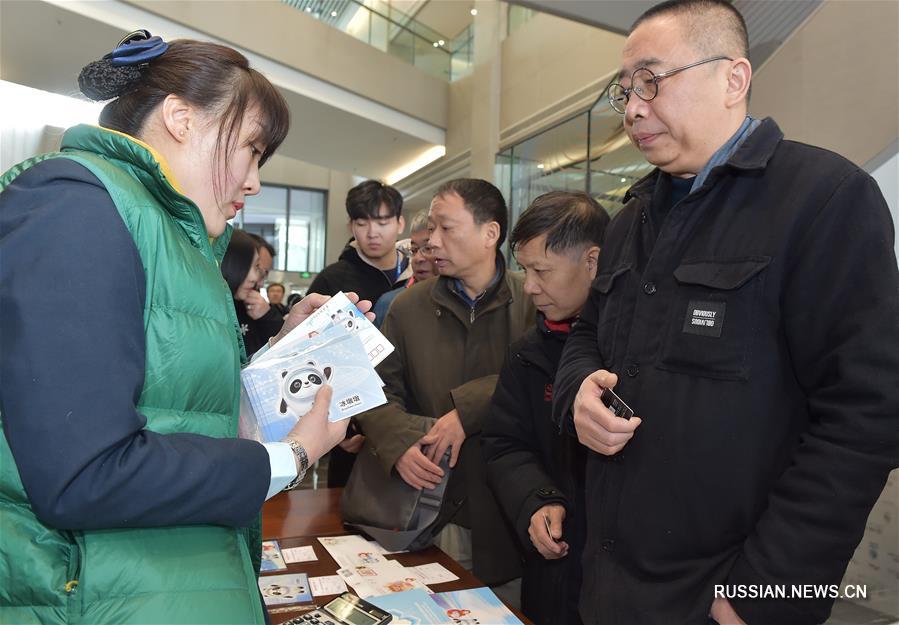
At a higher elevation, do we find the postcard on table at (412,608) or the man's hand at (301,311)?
the man's hand at (301,311)

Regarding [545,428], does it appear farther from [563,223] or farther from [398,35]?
[398,35]

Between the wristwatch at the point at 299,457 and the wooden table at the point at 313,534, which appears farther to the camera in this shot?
the wooden table at the point at 313,534

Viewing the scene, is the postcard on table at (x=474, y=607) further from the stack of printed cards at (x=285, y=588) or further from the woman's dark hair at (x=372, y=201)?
the woman's dark hair at (x=372, y=201)

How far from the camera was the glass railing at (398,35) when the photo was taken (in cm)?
965

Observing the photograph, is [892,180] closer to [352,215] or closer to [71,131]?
[352,215]

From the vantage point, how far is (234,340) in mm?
1003

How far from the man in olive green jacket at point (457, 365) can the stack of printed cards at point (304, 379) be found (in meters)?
0.84

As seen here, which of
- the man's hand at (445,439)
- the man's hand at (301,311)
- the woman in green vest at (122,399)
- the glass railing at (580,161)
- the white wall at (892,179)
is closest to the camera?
the woman in green vest at (122,399)

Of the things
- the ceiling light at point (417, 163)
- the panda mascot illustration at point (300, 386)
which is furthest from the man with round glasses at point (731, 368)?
the ceiling light at point (417, 163)

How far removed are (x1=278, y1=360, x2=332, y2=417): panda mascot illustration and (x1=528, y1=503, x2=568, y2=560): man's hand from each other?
29.7 inches

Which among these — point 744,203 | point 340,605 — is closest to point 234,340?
point 340,605

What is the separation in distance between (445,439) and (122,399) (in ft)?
4.59

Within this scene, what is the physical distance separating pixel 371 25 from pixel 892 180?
30.0 feet

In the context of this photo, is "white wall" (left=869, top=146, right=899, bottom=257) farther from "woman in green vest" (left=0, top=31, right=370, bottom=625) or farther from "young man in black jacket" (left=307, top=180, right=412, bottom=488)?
"woman in green vest" (left=0, top=31, right=370, bottom=625)
